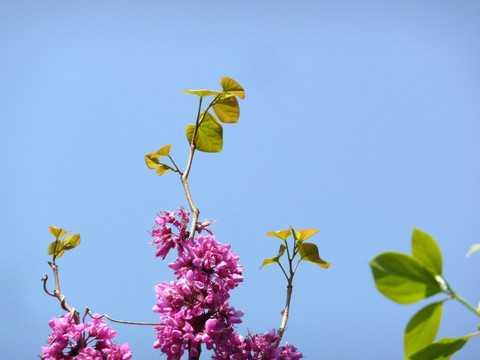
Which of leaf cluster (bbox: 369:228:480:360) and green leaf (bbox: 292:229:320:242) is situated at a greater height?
green leaf (bbox: 292:229:320:242)

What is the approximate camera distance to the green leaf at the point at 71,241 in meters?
1.63

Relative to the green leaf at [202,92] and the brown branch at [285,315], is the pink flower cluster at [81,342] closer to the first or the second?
the brown branch at [285,315]

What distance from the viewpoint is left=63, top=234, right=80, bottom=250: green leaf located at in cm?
163

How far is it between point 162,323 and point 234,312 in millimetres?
244

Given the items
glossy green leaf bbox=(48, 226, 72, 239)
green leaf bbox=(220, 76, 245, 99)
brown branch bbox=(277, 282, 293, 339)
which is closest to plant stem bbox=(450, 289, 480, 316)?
brown branch bbox=(277, 282, 293, 339)

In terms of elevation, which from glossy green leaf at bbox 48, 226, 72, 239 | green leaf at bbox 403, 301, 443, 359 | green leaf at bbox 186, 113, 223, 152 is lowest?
green leaf at bbox 403, 301, 443, 359

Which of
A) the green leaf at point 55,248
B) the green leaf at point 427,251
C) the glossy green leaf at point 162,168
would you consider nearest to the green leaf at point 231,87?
the glossy green leaf at point 162,168

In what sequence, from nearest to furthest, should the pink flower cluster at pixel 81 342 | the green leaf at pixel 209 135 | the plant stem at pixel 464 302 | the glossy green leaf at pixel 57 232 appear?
1. the plant stem at pixel 464 302
2. the pink flower cluster at pixel 81 342
3. the glossy green leaf at pixel 57 232
4. the green leaf at pixel 209 135

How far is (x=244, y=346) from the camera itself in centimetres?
135

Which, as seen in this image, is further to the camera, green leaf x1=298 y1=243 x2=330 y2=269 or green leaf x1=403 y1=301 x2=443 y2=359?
green leaf x1=298 y1=243 x2=330 y2=269

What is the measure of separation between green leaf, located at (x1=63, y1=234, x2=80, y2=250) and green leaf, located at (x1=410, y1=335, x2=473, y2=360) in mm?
1412

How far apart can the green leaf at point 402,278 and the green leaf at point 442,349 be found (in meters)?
0.08

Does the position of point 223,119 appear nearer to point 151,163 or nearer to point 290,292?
point 151,163

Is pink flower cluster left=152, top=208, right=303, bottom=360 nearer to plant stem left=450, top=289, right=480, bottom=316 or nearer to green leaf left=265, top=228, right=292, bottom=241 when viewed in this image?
green leaf left=265, top=228, right=292, bottom=241
